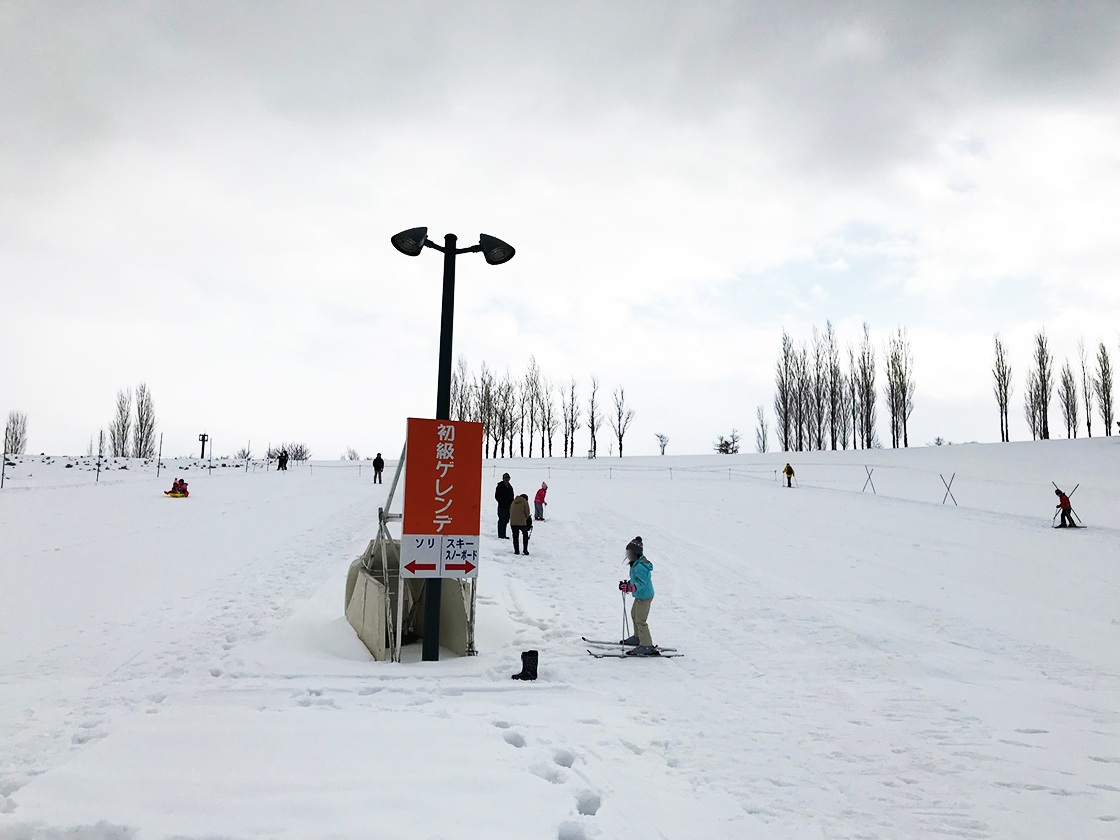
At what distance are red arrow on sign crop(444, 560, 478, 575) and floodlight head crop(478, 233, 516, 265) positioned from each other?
4.19 metres

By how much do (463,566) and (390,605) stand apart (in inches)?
44.8

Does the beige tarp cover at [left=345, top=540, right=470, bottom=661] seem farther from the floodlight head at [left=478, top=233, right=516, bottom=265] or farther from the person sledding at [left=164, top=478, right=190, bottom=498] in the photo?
the person sledding at [left=164, top=478, right=190, bottom=498]

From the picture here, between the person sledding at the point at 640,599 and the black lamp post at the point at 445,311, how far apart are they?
2719 millimetres

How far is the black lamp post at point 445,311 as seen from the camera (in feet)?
26.7

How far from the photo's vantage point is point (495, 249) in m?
8.56

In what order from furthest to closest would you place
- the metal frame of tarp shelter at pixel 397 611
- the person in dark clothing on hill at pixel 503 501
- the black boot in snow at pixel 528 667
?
the person in dark clothing on hill at pixel 503 501, the metal frame of tarp shelter at pixel 397 611, the black boot in snow at pixel 528 667

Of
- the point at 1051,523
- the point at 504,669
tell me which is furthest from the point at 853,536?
the point at 504,669

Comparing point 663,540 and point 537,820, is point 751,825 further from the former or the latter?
point 663,540

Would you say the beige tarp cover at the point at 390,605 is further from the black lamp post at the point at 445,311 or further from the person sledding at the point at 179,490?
the person sledding at the point at 179,490

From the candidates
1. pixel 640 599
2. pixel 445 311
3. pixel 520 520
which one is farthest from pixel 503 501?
pixel 445 311

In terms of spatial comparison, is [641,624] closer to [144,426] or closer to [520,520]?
[520,520]

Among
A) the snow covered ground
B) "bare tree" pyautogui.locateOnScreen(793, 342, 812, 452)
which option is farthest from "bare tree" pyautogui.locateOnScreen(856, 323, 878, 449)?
the snow covered ground

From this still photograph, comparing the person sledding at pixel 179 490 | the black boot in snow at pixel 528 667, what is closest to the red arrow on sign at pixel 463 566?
the black boot in snow at pixel 528 667

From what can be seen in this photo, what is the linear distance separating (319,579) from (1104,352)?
78211 millimetres
